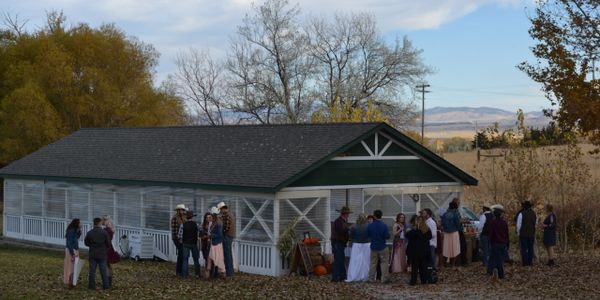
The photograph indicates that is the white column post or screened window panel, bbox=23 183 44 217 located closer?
the white column post

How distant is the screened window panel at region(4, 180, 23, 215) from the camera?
3069 centimetres

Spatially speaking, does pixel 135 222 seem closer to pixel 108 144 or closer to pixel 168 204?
pixel 168 204

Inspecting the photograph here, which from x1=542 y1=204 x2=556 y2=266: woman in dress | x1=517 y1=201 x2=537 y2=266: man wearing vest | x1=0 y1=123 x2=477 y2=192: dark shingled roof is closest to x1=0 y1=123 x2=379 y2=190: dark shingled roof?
x1=0 y1=123 x2=477 y2=192: dark shingled roof

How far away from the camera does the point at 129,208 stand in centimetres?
2630

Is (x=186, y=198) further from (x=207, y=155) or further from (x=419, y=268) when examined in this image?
(x=419, y=268)

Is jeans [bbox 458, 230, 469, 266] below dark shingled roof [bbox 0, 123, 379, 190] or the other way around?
below

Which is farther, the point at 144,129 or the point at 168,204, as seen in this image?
the point at 144,129

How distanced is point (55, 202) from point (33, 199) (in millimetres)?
1290

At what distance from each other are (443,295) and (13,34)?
4638 cm

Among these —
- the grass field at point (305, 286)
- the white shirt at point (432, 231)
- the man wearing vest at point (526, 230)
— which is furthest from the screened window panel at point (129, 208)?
the man wearing vest at point (526, 230)

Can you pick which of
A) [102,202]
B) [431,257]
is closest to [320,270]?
[431,257]

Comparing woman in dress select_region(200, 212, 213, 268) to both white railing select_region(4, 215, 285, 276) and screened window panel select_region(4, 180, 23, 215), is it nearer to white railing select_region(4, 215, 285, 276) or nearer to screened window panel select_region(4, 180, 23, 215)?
white railing select_region(4, 215, 285, 276)

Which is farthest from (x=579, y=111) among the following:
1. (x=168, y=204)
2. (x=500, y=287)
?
(x=168, y=204)

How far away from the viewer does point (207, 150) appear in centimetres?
2595
